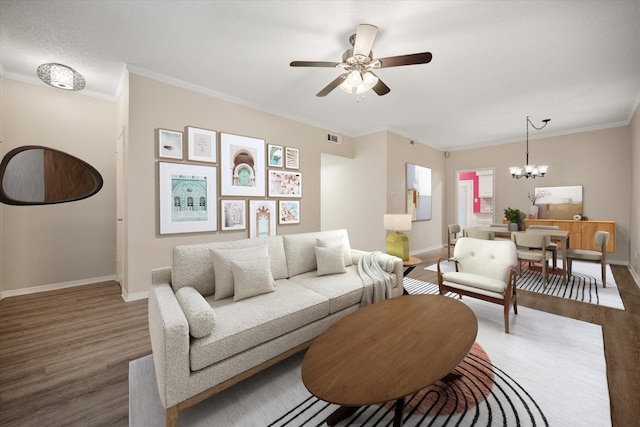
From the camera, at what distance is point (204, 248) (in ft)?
7.16

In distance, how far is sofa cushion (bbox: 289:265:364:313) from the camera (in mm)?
2207

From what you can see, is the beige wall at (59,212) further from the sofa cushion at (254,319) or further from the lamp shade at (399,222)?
the lamp shade at (399,222)

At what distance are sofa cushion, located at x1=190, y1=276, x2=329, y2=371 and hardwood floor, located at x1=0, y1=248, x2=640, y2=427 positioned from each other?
624 millimetres

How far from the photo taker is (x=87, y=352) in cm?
211

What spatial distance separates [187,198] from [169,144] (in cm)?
75

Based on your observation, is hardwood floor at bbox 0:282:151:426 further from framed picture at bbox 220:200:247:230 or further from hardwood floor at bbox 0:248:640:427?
framed picture at bbox 220:200:247:230

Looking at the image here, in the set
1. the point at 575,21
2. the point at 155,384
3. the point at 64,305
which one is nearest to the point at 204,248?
the point at 155,384

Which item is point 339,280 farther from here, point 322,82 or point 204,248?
point 322,82

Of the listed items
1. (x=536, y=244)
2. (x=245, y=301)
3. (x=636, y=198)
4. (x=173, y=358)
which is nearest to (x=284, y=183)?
(x=245, y=301)

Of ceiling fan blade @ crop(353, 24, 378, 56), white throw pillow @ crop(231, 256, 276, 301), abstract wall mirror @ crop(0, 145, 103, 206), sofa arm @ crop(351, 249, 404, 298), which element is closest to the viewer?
abstract wall mirror @ crop(0, 145, 103, 206)

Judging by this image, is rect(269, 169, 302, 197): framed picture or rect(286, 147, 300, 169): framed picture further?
rect(286, 147, 300, 169): framed picture

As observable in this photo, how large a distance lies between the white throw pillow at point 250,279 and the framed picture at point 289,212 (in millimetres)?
2340

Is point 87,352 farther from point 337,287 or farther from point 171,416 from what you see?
point 337,287

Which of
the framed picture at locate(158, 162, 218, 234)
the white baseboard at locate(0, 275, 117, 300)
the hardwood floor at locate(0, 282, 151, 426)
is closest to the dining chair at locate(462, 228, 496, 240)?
the framed picture at locate(158, 162, 218, 234)
